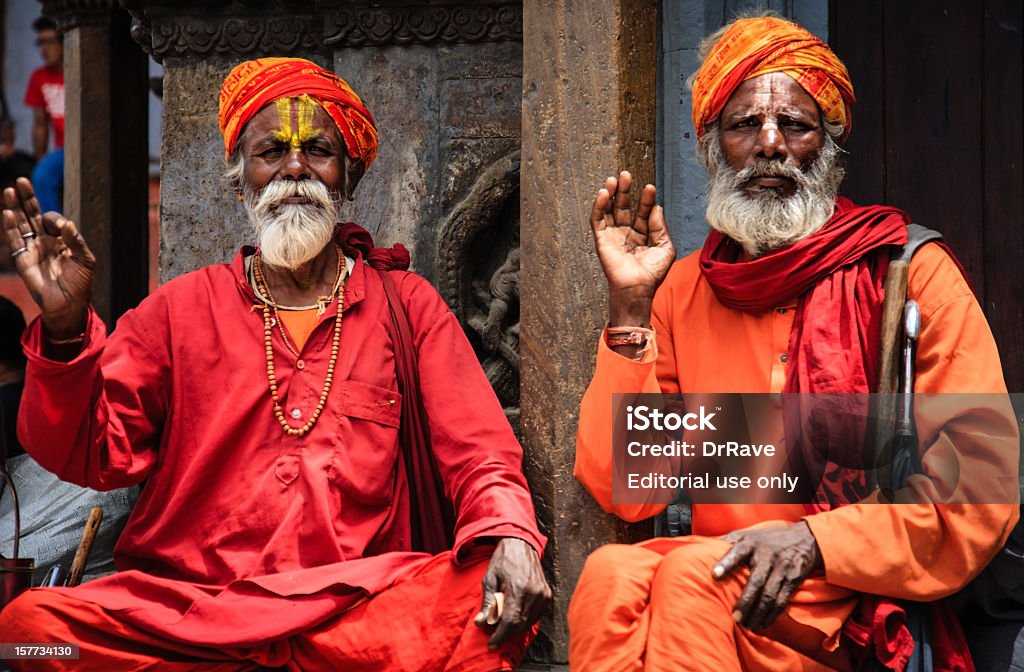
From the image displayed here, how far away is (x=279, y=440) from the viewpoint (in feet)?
13.4

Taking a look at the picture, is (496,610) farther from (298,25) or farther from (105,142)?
(105,142)

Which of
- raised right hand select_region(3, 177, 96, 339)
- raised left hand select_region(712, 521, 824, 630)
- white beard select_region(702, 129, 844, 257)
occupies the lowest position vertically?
raised left hand select_region(712, 521, 824, 630)

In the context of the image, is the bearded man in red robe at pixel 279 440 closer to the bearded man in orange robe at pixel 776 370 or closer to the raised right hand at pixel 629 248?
the bearded man in orange robe at pixel 776 370

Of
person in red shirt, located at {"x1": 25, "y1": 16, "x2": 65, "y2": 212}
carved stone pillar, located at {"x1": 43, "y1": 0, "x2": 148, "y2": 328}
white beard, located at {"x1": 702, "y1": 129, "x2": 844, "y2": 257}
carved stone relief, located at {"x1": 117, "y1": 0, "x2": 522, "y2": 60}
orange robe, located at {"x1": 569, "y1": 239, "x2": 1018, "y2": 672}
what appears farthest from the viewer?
person in red shirt, located at {"x1": 25, "y1": 16, "x2": 65, "y2": 212}

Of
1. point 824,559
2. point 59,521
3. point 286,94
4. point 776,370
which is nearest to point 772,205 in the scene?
point 776,370

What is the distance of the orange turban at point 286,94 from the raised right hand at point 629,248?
0.89 meters

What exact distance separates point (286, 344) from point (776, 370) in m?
1.38

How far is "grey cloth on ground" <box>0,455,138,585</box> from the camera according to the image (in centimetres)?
501

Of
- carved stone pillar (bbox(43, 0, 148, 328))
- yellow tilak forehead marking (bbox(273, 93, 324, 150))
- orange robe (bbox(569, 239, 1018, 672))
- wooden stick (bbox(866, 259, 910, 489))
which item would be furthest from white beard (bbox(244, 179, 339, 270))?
carved stone pillar (bbox(43, 0, 148, 328))

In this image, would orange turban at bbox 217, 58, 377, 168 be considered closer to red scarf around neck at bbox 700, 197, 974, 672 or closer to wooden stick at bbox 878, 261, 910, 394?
red scarf around neck at bbox 700, 197, 974, 672

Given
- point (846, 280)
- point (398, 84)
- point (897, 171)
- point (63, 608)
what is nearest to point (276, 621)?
point (63, 608)

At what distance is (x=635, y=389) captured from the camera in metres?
3.81

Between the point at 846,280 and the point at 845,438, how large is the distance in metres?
0.42

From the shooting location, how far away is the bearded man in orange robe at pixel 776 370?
3.42m
